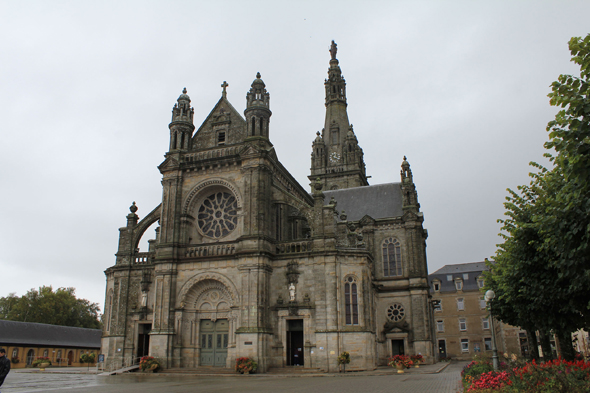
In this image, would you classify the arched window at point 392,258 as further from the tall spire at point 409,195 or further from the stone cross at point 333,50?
the stone cross at point 333,50

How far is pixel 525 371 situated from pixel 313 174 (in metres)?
48.5

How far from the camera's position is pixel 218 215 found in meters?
34.4

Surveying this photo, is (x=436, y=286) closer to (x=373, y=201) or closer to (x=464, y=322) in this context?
(x=464, y=322)

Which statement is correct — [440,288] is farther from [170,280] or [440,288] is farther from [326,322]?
[170,280]

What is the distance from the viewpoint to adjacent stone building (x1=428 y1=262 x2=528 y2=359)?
2209 inches

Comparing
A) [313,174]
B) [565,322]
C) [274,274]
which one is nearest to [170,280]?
[274,274]

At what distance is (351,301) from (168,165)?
16.7 meters

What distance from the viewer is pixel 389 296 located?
4028 cm

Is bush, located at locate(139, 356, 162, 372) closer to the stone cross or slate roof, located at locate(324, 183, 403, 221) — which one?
slate roof, located at locate(324, 183, 403, 221)

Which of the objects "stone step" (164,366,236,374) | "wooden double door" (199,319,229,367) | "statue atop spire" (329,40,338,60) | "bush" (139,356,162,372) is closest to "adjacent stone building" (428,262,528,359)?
"wooden double door" (199,319,229,367)

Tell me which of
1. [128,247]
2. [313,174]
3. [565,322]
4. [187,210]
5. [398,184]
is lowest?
[565,322]

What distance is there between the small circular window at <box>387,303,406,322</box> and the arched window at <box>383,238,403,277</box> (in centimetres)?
271

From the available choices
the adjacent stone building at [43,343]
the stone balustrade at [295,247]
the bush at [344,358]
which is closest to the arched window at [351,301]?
the bush at [344,358]

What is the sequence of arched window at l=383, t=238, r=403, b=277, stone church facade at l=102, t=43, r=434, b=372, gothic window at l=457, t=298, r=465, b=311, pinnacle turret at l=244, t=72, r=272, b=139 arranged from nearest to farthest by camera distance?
stone church facade at l=102, t=43, r=434, b=372
pinnacle turret at l=244, t=72, r=272, b=139
arched window at l=383, t=238, r=403, b=277
gothic window at l=457, t=298, r=465, b=311
